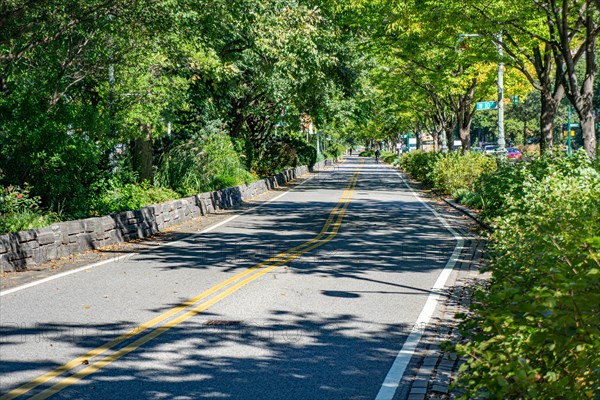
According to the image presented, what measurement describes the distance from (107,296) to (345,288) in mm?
3422

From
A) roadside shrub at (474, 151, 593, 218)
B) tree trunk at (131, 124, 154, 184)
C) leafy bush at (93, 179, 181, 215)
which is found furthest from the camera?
tree trunk at (131, 124, 154, 184)

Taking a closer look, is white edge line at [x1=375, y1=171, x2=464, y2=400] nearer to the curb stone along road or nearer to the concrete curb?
the curb stone along road

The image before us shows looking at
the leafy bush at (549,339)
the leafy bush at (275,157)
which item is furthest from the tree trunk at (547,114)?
the leafy bush at (275,157)

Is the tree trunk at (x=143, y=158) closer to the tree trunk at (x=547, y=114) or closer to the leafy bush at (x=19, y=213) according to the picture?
the leafy bush at (x=19, y=213)

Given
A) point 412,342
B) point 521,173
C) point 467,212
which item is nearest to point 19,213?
point 412,342

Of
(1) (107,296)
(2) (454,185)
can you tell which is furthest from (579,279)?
(2) (454,185)

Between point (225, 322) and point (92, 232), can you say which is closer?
point (225, 322)

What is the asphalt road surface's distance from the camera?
6188 millimetres

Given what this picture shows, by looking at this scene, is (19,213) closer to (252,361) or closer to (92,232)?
(92,232)

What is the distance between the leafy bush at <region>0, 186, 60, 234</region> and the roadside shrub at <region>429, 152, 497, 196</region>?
16.7m

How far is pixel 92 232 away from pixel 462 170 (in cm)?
1806

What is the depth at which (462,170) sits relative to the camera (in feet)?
96.1

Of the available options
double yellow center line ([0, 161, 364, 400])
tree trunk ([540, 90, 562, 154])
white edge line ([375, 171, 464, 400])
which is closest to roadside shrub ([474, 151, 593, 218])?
white edge line ([375, 171, 464, 400])

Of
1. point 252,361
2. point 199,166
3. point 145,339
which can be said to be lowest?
point 252,361
